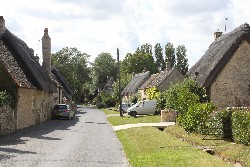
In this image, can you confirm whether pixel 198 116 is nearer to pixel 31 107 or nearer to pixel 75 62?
pixel 31 107

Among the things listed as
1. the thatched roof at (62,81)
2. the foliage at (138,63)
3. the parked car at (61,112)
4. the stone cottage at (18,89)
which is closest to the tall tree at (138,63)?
the foliage at (138,63)

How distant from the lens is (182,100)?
2902 cm

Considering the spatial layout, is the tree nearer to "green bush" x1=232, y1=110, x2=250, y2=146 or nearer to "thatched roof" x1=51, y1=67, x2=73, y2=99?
"thatched roof" x1=51, y1=67, x2=73, y2=99

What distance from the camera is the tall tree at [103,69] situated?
15188 cm

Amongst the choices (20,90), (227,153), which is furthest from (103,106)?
(227,153)

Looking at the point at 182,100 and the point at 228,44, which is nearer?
the point at 182,100

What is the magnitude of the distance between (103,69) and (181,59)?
2794 centimetres

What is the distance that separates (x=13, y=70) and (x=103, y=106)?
A: 66081 millimetres

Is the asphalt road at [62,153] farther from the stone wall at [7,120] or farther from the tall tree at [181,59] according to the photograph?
the tall tree at [181,59]

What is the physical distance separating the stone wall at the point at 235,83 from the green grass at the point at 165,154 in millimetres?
14029

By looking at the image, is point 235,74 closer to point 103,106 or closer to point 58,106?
point 58,106

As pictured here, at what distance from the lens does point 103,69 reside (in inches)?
6083

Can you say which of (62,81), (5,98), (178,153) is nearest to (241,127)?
(178,153)

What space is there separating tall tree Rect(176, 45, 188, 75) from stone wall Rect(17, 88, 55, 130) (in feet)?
347
